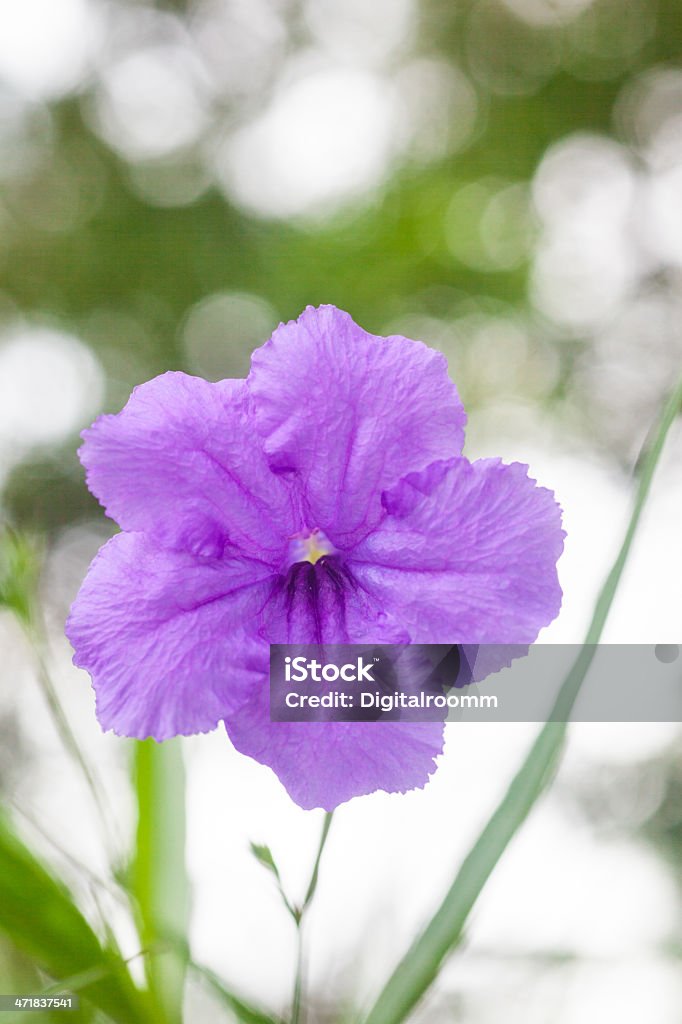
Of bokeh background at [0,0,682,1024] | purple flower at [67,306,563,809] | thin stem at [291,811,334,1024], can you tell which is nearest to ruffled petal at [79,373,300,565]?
purple flower at [67,306,563,809]

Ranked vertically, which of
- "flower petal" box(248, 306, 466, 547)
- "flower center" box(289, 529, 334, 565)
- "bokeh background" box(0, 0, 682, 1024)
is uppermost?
"bokeh background" box(0, 0, 682, 1024)

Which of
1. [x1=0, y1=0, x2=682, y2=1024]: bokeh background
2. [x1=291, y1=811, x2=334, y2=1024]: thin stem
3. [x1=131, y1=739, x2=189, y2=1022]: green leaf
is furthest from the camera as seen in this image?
[x1=0, y1=0, x2=682, y2=1024]: bokeh background

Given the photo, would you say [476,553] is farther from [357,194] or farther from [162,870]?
[357,194]

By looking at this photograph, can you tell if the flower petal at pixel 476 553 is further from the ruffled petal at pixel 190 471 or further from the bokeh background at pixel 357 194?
the bokeh background at pixel 357 194

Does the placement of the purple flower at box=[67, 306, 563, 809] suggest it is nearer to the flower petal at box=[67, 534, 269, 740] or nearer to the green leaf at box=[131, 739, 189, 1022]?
the flower petal at box=[67, 534, 269, 740]

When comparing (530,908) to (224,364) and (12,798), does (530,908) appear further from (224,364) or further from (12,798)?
(224,364)

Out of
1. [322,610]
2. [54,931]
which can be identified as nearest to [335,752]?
[322,610]

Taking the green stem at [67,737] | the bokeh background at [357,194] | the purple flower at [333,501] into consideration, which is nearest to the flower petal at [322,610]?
the purple flower at [333,501]
